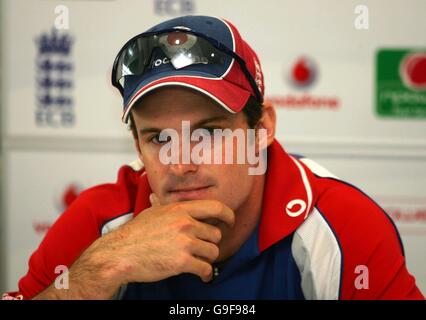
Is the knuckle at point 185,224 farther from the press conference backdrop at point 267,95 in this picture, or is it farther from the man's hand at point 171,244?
the press conference backdrop at point 267,95

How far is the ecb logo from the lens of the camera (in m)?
1.24

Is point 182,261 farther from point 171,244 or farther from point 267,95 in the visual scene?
point 267,95

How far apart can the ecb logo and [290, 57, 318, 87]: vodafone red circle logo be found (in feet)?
1.81

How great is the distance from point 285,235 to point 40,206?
2.28 ft

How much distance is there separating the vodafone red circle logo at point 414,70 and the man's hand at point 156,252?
2.10 ft

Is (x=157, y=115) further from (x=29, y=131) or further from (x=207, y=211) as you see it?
(x=29, y=131)

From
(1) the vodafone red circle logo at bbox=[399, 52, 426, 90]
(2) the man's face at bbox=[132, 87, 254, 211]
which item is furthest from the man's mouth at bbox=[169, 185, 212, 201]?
(1) the vodafone red circle logo at bbox=[399, 52, 426, 90]

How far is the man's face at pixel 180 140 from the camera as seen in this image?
31.7 inches

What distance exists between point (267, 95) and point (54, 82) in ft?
1.74

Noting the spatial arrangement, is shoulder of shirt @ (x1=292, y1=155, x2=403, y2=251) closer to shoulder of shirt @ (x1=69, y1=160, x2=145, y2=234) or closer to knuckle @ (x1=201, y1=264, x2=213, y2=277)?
knuckle @ (x1=201, y1=264, x2=213, y2=277)

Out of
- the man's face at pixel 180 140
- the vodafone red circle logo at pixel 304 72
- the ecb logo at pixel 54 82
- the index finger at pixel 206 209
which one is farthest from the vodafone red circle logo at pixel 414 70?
the ecb logo at pixel 54 82

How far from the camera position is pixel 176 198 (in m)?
0.83

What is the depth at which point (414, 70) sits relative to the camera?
1.20 m

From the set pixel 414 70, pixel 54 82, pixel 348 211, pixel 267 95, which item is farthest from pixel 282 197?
A: pixel 54 82
